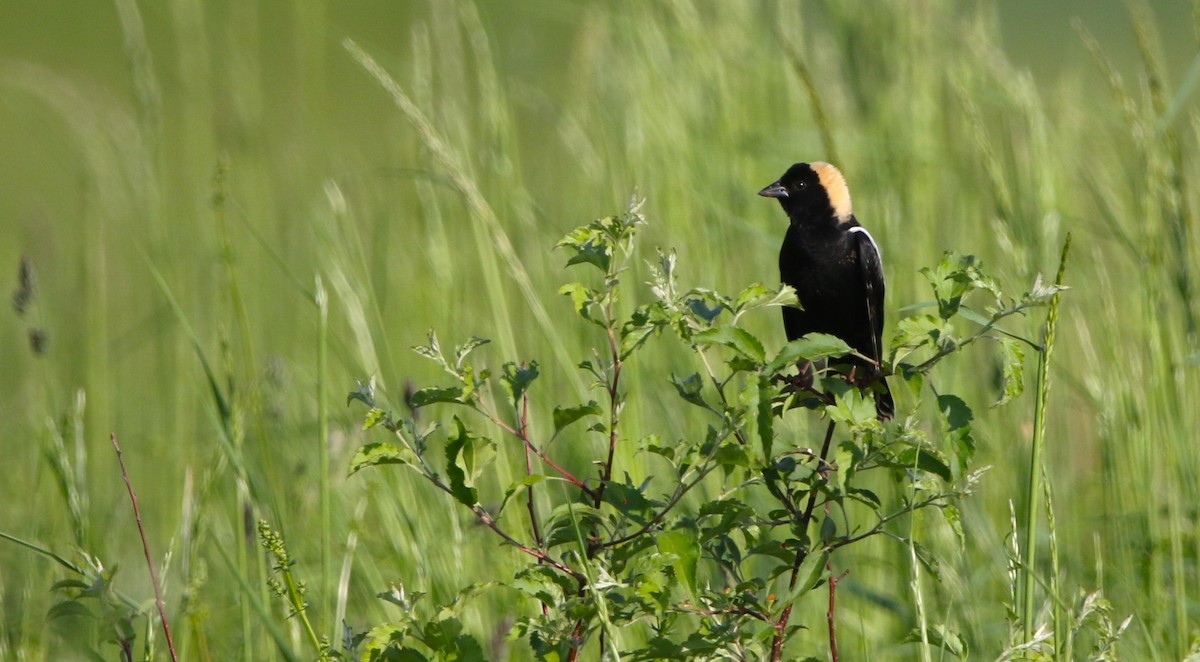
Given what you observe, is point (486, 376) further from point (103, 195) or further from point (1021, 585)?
point (103, 195)

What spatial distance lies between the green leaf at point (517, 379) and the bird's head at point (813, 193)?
1.36 metres

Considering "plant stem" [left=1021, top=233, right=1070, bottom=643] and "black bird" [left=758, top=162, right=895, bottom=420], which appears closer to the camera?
"plant stem" [left=1021, top=233, right=1070, bottom=643]

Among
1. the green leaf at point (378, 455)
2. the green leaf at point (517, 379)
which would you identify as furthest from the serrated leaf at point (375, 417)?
the green leaf at point (517, 379)

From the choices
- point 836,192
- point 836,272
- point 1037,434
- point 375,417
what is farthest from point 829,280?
point 375,417

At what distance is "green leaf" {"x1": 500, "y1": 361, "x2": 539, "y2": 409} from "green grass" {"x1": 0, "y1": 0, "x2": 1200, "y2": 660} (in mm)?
347

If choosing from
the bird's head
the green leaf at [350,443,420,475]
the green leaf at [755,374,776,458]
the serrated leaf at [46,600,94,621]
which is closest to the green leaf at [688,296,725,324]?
the green leaf at [755,374,776,458]

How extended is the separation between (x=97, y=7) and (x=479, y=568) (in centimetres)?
1775

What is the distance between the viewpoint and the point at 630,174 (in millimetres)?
3730

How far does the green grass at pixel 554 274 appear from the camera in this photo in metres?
2.55

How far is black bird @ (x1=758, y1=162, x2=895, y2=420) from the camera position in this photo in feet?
8.89

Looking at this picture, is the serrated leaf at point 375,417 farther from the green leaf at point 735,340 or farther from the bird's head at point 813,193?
the bird's head at point 813,193

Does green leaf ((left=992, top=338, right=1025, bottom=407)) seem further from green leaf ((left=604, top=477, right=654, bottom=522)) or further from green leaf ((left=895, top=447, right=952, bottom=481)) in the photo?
green leaf ((left=604, top=477, right=654, bottom=522))

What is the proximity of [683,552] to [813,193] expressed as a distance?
1581 mm

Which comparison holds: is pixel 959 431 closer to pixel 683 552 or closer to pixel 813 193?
pixel 683 552
